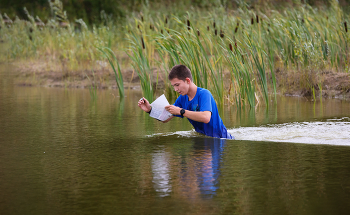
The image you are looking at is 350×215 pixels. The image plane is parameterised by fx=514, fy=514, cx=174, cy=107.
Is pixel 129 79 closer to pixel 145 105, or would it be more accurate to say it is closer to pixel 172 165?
pixel 145 105

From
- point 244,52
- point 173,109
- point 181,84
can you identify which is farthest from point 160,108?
point 244,52

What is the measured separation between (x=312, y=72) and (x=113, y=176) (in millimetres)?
7442

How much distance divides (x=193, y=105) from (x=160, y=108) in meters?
0.43

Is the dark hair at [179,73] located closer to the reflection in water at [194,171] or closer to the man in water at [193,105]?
the man in water at [193,105]

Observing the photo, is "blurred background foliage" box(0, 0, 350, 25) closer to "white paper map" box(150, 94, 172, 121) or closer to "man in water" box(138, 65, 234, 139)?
"man in water" box(138, 65, 234, 139)

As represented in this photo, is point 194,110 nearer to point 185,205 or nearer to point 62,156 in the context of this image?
point 62,156

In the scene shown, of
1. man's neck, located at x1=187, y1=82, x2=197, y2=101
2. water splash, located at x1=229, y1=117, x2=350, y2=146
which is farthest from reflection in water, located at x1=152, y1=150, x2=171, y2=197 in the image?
water splash, located at x1=229, y1=117, x2=350, y2=146

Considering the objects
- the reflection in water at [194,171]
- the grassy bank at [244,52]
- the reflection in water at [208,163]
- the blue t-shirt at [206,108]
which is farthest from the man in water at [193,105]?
the grassy bank at [244,52]

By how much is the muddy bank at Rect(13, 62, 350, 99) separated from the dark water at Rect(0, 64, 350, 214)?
2.46m

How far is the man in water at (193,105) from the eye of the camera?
5387 mm

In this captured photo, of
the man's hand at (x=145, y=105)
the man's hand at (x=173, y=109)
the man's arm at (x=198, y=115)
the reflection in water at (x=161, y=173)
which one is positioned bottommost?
the reflection in water at (x=161, y=173)

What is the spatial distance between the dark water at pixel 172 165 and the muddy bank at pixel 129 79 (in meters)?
2.46

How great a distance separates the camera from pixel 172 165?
4527 mm

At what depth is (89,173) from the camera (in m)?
4.27
